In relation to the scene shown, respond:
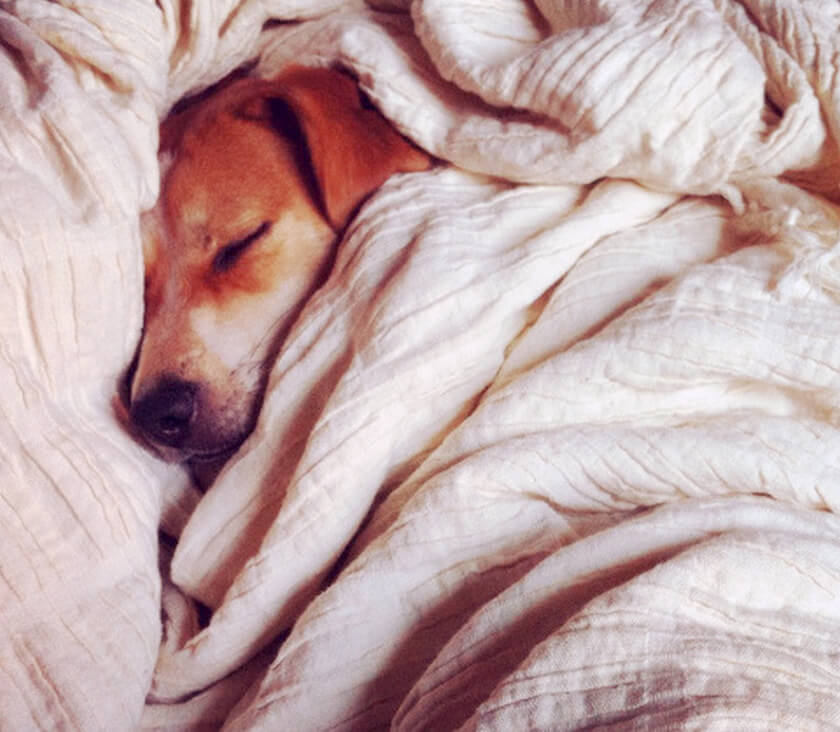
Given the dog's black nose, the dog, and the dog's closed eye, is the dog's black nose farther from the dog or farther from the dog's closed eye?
the dog's closed eye

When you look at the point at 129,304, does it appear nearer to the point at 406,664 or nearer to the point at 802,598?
the point at 406,664

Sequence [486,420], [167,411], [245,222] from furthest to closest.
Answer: [245,222], [167,411], [486,420]

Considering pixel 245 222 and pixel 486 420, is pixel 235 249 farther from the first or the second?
pixel 486 420

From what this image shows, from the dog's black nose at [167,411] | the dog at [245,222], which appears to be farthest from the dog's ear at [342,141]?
the dog's black nose at [167,411]

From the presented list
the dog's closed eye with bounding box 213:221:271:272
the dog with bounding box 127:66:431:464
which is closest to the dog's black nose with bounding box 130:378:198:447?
the dog with bounding box 127:66:431:464

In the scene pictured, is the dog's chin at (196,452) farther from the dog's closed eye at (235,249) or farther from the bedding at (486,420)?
the dog's closed eye at (235,249)

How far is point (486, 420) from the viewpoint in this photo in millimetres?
623

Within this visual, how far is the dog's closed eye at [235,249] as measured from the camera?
925 millimetres

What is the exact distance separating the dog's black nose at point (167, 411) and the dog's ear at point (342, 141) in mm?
235

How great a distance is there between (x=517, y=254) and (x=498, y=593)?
283 millimetres

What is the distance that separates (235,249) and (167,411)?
0.77 feet

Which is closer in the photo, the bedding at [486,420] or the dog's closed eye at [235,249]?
the bedding at [486,420]

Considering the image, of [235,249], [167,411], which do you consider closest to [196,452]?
[167,411]

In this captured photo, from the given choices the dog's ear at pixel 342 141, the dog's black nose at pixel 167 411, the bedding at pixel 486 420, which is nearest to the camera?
the bedding at pixel 486 420
